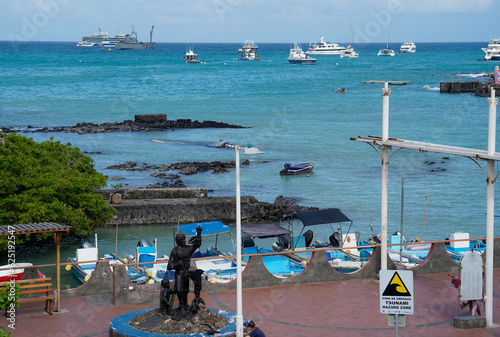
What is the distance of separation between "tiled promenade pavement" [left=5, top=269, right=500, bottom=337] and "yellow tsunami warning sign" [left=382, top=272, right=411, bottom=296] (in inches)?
172

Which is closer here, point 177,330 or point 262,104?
point 177,330

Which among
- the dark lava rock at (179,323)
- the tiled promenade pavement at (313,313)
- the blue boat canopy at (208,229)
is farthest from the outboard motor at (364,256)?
the dark lava rock at (179,323)

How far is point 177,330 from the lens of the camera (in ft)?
51.3

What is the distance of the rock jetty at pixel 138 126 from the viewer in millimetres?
76812

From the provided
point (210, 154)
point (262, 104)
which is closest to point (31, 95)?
point (262, 104)

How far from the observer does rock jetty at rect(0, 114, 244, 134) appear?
7681 centimetres

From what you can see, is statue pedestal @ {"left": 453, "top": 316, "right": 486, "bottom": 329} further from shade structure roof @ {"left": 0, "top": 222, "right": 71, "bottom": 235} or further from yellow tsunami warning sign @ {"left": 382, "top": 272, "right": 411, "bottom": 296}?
shade structure roof @ {"left": 0, "top": 222, "right": 71, "bottom": 235}

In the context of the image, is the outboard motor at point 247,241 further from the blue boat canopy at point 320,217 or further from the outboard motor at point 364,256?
the outboard motor at point 364,256

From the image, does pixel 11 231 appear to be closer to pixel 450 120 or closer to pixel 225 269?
pixel 225 269

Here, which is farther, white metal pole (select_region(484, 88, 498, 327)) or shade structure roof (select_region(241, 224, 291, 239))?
shade structure roof (select_region(241, 224, 291, 239))

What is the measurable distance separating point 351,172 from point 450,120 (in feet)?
114

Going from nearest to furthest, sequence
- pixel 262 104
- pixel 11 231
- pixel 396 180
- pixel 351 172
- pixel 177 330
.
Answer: pixel 177 330 < pixel 11 231 < pixel 396 180 < pixel 351 172 < pixel 262 104

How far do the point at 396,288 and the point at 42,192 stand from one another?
67.0 feet

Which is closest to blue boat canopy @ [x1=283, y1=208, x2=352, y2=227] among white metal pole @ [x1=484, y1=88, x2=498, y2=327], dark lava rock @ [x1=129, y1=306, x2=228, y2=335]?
white metal pole @ [x1=484, y1=88, x2=498, y2=327]
